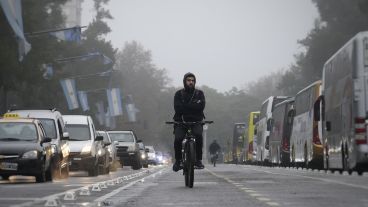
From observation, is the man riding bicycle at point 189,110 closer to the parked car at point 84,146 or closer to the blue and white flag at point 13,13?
the parked car at point 84,146

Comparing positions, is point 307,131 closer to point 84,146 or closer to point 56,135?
point 84,146

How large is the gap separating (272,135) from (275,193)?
143 feet

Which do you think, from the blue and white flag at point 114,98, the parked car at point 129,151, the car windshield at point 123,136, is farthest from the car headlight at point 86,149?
the blue and white flag at point 114,98

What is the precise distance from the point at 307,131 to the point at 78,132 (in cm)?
1256

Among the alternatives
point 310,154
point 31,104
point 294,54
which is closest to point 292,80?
point 31,104

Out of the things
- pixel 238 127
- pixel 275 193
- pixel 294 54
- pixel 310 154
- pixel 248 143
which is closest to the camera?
pixel 275 193

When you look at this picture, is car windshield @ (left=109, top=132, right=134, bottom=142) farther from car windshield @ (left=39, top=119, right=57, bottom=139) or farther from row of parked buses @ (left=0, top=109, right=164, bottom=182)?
car windshield @ (left=39, top=119, right=57, bottom=139)

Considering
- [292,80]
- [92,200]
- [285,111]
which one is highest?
[292,80]

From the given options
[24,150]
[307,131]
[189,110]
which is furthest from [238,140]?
[189,110]

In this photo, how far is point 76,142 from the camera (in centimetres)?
3353

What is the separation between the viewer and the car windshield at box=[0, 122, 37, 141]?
24.8 m

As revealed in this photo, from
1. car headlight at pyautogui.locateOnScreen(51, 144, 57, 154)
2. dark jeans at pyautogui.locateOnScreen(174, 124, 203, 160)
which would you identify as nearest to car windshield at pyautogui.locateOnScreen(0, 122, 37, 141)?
car headlight at pyautogui.locateOnScreen(51, 144, 57, 154)

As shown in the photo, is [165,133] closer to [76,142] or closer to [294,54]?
[294,54]

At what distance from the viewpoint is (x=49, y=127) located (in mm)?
28062
